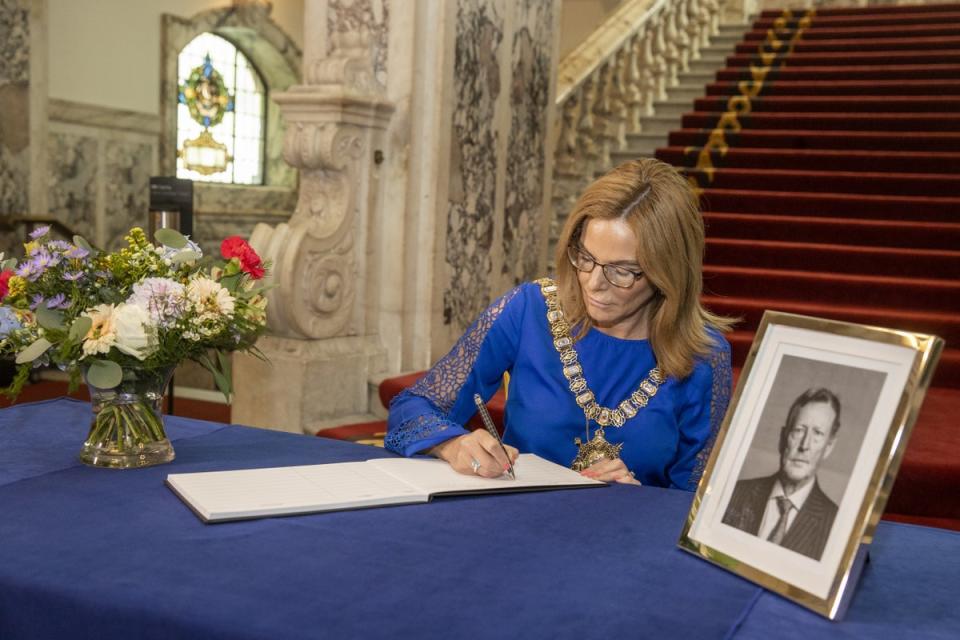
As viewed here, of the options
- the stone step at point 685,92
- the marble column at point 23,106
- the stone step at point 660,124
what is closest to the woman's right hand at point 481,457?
the stone step at point 660,124

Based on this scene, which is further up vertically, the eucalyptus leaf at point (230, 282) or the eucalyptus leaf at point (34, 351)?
the eucalyptus leaf at point (230, 282)

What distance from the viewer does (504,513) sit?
194 centimetres

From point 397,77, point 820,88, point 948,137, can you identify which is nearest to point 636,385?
point 397,77

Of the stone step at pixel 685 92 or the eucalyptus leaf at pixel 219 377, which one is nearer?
the eucalyptus leaf at pixel 219 377

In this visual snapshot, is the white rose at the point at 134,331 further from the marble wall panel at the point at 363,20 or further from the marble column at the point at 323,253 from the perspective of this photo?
the marble wall panel at the point at 363,20

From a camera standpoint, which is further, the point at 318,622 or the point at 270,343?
the point at 270,343

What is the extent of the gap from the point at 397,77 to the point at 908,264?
10.4 ft

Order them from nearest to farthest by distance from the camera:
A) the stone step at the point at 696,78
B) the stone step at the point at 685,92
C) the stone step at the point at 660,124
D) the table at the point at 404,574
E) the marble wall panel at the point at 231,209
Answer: the table at the point at 404,574 → the stone step at the point at 660,124 → the stone step at the point at 685,92 → the stone step at the point at 696,78 → the marble wall panel at the point at 231,209

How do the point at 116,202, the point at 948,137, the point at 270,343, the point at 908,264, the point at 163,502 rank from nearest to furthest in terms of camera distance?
the point at 163,502, the point at 270,343, the point at 908,264, the point at 948,137, the point at 116,202

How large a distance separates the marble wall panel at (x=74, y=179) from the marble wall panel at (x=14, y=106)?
63 cm

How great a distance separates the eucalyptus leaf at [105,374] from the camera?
2008mm

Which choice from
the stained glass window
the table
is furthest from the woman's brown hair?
the stained glass window

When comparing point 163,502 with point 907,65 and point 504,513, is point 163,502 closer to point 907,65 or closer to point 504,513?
point 504,513

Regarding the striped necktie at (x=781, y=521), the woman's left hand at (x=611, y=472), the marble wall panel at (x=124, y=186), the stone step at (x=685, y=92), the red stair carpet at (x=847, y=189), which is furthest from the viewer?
the marble wall panel at (x=124, y=186)
